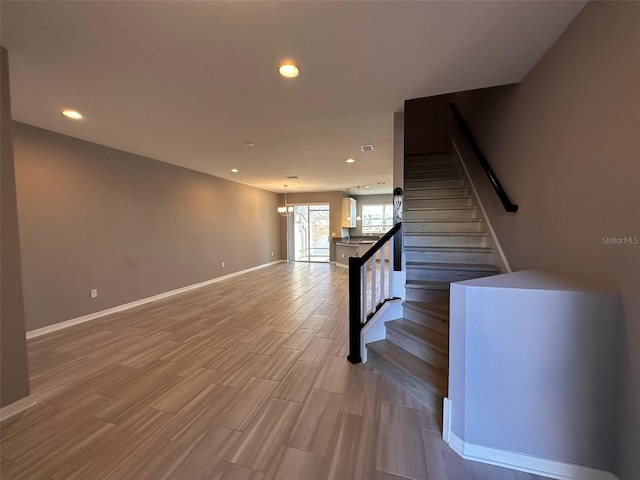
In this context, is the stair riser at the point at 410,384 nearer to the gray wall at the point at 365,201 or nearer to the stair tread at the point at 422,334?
the stair tread at the point at 422,334

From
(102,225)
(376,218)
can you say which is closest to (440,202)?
(102,225)

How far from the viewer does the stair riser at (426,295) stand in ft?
8.75

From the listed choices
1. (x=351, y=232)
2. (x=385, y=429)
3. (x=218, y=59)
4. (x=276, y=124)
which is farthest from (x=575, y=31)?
(x=351, y=232)

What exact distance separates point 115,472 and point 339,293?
13.7 ft

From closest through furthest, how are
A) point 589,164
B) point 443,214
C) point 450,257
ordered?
point 589,164
point 450,257
point 443,214

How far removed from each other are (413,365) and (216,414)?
5.25ft

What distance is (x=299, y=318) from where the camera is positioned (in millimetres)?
3857

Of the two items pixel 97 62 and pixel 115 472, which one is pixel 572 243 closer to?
pixel 115 472

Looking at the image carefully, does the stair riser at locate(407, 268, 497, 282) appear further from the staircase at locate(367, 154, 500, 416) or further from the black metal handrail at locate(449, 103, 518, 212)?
the black metal handrail at locate(449, 103, 518, 212)

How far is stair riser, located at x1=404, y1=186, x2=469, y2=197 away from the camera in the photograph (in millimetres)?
3824

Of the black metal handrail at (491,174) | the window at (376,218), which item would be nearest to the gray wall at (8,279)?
the black metal handrail at (491,174)

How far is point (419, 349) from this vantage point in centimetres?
226

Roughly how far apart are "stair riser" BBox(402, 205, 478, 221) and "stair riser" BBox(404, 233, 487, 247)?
38 cm

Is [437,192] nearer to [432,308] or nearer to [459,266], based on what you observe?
[459,266]
